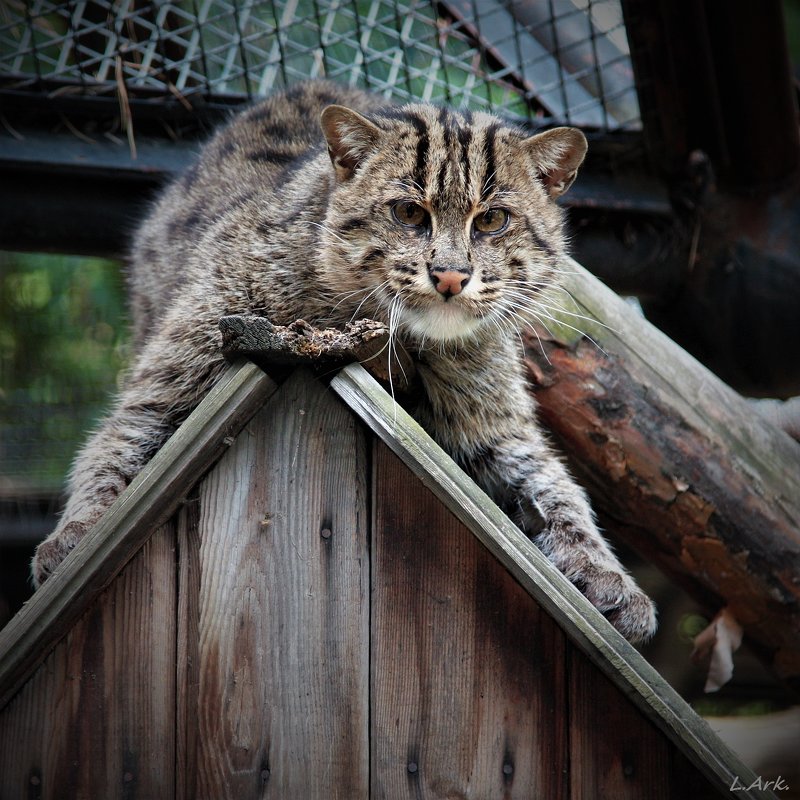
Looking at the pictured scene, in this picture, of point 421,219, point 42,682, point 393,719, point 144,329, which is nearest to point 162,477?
point 42,682

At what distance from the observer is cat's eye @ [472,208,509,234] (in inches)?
140

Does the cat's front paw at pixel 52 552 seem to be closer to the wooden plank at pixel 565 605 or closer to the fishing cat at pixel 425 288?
the fishing cat at pixel 425 288

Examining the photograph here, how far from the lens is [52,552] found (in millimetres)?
3162

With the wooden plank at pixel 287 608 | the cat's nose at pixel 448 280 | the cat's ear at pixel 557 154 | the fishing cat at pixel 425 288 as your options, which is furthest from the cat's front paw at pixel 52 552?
the cat's ear at pixel 557 154

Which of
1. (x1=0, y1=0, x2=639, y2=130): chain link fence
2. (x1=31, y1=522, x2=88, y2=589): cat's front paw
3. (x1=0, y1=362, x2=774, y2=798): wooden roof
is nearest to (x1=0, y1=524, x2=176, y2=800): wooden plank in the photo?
(x1=0, y1=362, x2=774, y2=798): wooden roof

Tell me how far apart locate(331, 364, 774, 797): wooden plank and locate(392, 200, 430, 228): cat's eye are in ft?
3.46

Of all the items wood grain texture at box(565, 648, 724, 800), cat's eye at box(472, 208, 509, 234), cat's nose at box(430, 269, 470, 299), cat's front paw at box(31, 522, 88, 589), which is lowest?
wood grain texture at box(565, 648, 724, 800)

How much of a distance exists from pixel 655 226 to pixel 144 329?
2552 mm

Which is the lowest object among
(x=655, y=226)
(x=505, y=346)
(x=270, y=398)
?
(x=270, y=398)

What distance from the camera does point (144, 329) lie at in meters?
4.82

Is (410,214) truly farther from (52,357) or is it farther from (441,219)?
(52,357)

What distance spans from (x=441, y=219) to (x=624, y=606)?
1.46 m

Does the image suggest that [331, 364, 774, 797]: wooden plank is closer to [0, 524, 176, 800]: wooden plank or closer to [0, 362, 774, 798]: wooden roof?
[0, 362, 774, 798]: wooden roof

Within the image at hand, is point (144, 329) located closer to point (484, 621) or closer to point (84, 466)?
point (84, 466)
